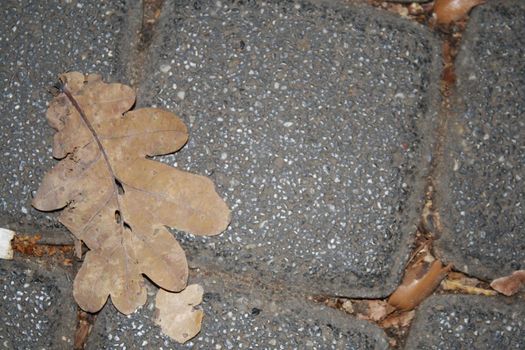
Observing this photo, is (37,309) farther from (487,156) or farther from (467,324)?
(487,156)

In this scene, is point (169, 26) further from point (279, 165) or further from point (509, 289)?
point (509, 289)

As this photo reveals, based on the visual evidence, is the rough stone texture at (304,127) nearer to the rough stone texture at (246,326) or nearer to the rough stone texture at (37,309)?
the rough stone texture at (246,326)

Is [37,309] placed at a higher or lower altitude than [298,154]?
lower

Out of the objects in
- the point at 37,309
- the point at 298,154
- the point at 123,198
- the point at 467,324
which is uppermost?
the point at 298,154

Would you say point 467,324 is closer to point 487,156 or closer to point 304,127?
point 487,156

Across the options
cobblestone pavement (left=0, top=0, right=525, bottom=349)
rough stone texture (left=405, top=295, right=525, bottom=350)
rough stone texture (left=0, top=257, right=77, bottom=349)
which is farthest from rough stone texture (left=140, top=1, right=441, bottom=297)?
rough stone texture (left=0, top=257, right=77, bottom=349)

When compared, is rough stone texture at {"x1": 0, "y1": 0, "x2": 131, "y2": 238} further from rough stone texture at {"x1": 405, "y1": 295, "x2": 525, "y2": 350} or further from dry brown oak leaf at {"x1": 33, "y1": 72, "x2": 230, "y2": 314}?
rough stone texture at {"x1": 405, "y1": 295, "x2": 525, "y2": 350}

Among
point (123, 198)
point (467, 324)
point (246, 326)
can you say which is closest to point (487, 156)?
point (467, 324)

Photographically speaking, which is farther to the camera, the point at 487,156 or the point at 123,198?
A: the point at 487,156
